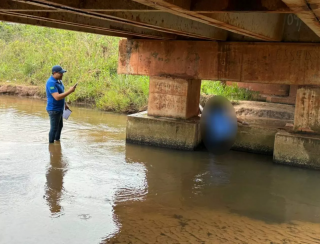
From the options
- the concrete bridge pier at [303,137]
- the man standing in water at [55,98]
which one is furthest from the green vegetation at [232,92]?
the man standing in water at [55,98]

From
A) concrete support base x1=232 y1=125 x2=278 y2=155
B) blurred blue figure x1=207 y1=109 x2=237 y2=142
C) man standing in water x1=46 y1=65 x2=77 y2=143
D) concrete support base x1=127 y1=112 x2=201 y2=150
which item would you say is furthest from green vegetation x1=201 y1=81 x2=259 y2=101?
man standing in water x1=46 y1=65 x2=77 y2=143

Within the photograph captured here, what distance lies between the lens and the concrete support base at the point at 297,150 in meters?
8.20

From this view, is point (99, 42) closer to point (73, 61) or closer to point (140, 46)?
point (73, 61)

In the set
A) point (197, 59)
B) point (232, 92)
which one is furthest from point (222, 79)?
point (232, 92)

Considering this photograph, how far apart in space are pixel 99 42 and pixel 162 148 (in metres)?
10.8

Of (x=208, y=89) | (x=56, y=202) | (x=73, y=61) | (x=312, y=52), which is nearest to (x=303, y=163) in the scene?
(x=312, y=52)

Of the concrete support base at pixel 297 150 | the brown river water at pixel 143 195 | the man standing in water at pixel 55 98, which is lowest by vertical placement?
the brown river water at pixel 143 195

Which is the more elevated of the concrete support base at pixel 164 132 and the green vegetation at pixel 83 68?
the green vegetation at pixel 83 68

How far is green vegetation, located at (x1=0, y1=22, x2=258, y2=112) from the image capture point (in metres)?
14.7

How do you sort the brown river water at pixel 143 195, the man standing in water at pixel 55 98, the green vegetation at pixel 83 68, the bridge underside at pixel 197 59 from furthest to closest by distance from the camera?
1. the green vegetation at pixel 83 68
2. the man standing in water at pixel 55 98
3. the bridge underside at pixel 197 59
4. the brown river water at pixel 143 195

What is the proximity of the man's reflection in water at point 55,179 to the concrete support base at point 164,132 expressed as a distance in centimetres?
180

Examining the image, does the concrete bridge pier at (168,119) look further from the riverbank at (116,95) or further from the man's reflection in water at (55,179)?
the riverbank at (116,95)

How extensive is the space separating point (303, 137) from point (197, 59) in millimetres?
2778

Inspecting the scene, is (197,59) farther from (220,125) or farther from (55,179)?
(55,179)
